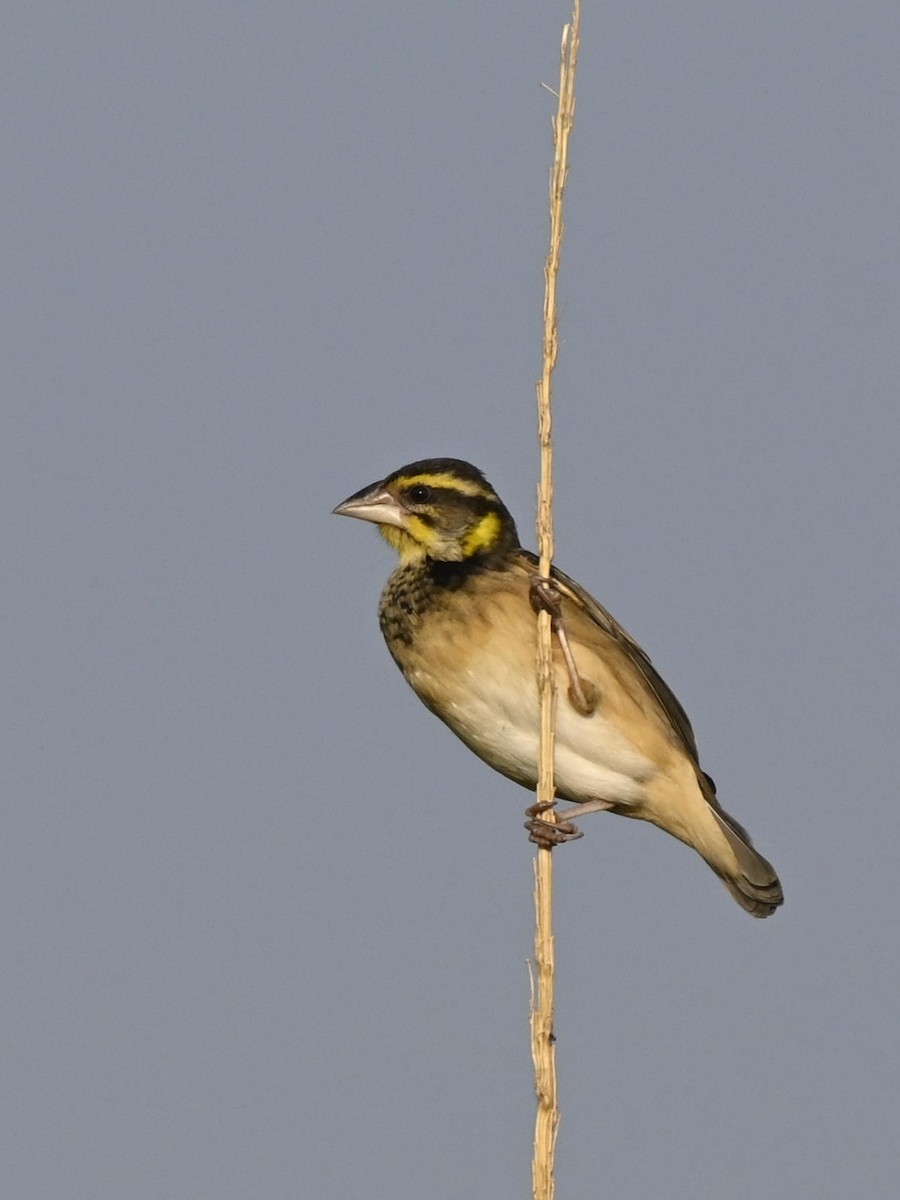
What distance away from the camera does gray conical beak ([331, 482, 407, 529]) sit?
7324mm

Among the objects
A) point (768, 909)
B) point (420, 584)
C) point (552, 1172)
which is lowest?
point (552, 1172)

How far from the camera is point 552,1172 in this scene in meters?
4.53

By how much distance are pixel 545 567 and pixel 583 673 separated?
58.3 inches

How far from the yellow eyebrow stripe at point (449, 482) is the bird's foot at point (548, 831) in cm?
146

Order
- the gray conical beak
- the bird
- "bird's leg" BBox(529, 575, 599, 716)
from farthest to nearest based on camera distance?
the gray conical beak
the bird
"bird's leg" BBox(529, 575, 599, 716)

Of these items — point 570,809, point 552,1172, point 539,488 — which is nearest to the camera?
point 552,1172

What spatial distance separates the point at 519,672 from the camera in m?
6.95

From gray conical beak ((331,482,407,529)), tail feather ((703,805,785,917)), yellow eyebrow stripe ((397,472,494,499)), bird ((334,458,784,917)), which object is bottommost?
tail feather ((703,805,785,917))

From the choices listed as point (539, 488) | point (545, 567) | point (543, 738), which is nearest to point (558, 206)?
point (539, 488)

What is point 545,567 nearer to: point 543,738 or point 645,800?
point 543,738

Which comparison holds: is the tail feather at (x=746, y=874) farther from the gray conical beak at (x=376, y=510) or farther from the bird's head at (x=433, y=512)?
the gray conical beak at (x=376, y=510)

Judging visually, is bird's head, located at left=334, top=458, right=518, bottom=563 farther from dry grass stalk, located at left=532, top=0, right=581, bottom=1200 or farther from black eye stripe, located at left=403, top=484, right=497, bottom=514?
dry grass stalk, located at left=532, top=0, right=581, bottom=1200

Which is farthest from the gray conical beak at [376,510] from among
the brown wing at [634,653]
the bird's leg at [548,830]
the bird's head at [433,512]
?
the bird's leg at [548,830]

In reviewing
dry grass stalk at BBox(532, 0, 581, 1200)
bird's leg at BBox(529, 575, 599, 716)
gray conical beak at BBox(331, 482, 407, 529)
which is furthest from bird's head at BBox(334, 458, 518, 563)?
dry grass stalk at BBox(532, 0, 581, 1200)
